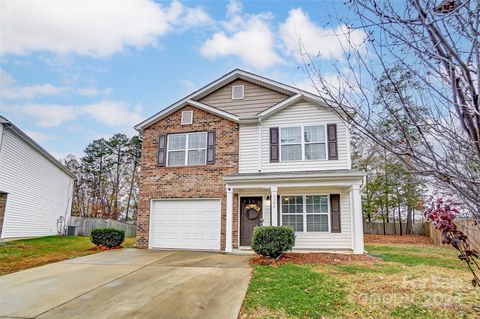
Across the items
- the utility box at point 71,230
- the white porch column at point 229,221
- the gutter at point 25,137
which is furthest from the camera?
the utility box at point 71,230

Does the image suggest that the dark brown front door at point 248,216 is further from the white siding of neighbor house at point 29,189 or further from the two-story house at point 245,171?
the white siding of neighbor house at point 29,189

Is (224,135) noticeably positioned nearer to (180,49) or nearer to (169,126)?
(169,126)

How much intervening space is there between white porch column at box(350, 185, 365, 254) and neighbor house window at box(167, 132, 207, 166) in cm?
604

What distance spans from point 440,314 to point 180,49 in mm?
11910

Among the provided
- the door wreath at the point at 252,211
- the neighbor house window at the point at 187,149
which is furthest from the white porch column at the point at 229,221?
the neighbor house window at the point at 187,149

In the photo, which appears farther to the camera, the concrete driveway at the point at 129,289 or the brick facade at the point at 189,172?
the brick facade at the point at 189,172

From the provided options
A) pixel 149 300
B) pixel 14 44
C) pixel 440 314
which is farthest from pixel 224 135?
pixel 14 44

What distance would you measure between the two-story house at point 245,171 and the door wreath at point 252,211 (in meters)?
0.04

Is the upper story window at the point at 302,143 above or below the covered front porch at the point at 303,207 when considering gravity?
above

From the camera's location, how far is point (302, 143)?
39.8 feet

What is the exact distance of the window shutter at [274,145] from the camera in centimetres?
1230

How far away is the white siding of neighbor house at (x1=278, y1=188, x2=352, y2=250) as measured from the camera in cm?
1138

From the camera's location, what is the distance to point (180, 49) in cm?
1265

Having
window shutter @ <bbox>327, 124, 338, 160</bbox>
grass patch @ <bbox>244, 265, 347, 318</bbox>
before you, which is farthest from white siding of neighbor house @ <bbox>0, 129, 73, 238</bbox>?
window shutter @ <bbox>327, 124, 338, 160</bbox>
